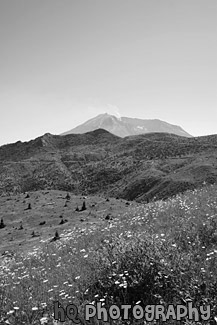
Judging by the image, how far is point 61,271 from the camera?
8359mm

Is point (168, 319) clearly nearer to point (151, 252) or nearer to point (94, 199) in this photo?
point (151, 252)

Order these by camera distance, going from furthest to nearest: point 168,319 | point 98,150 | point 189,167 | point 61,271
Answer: point 98,150
point 189,167
point 61,271
point 168,319

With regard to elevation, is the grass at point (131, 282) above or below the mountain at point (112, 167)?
below

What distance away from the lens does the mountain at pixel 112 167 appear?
63.8 meters

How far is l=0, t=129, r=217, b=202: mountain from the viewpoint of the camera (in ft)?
209

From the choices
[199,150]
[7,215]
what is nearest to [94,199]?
[7,215]

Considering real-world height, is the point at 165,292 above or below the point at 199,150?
below

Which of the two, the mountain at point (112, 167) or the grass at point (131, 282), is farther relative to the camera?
the mountain at point (112, 167)

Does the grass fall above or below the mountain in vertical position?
below

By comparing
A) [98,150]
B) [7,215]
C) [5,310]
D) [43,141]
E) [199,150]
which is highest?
[43,141]

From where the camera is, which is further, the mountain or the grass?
the mountain

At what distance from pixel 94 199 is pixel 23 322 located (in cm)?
4111

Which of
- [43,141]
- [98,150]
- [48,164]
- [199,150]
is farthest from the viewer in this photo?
[43,141]

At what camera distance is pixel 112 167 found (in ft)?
330
